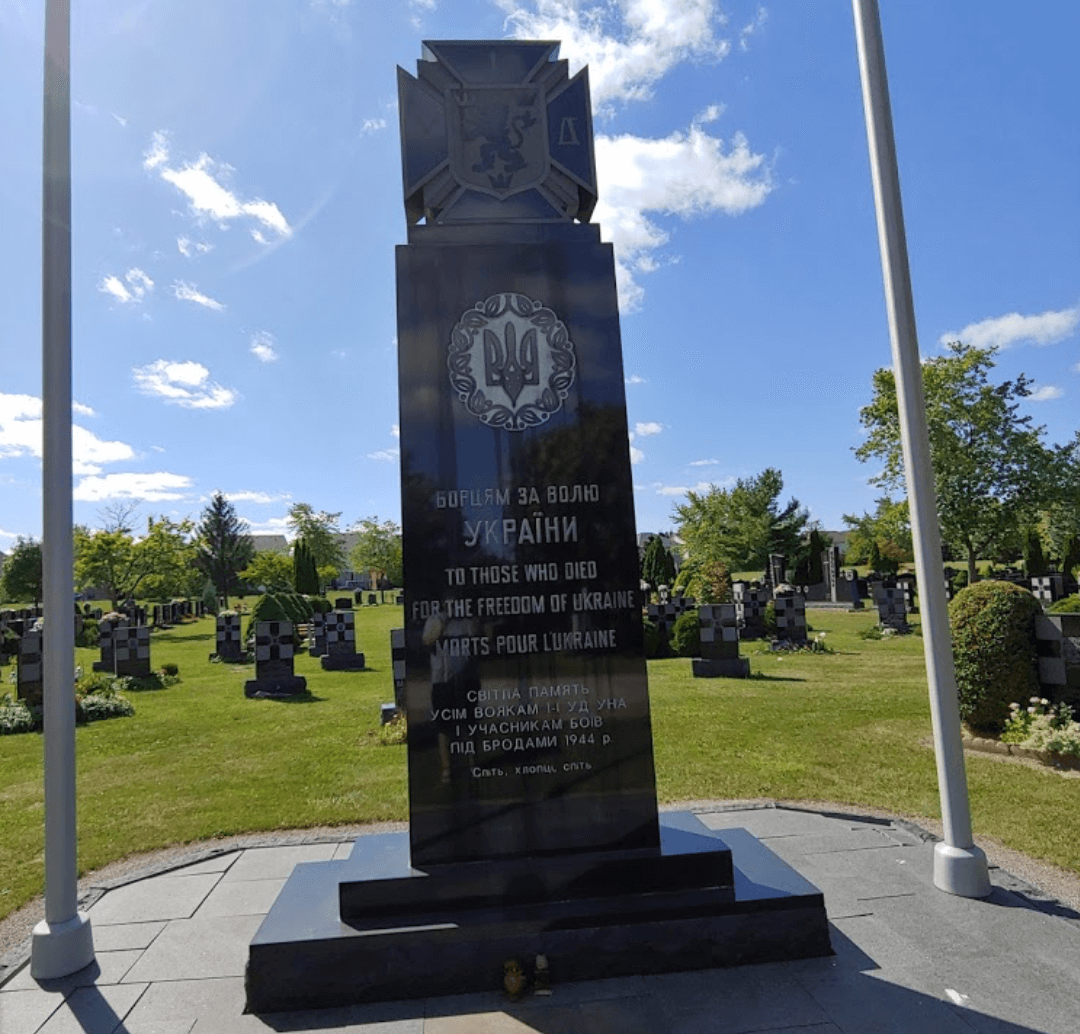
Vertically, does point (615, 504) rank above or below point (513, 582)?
above

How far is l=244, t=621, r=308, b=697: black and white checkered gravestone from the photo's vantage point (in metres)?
14.1

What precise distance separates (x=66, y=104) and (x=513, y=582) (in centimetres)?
371

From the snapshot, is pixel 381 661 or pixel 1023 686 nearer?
pixel 1023 686

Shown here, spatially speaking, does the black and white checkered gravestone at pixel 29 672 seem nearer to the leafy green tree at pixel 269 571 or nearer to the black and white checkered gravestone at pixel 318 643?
the black and white checkered gravestone at pixel 318 643

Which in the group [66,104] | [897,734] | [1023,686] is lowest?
[897,734]

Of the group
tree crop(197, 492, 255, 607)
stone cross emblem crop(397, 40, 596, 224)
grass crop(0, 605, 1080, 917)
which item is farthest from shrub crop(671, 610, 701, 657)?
tree crop(197, 492, 255, 607)

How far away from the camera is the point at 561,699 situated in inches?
165

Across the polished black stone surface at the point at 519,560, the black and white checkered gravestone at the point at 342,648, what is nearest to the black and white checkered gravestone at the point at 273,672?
the black and white checkered gravestone at the point at 342,648

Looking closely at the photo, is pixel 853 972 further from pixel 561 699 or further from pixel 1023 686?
pixel 1023 686

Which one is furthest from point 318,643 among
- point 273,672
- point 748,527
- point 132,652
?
point 748,527

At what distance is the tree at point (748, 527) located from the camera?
47562 millimetres

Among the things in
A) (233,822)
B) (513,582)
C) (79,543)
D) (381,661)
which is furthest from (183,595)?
(513,582)

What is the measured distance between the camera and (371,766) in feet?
27.1

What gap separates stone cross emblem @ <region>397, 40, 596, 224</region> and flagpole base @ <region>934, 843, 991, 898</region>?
182 inches
